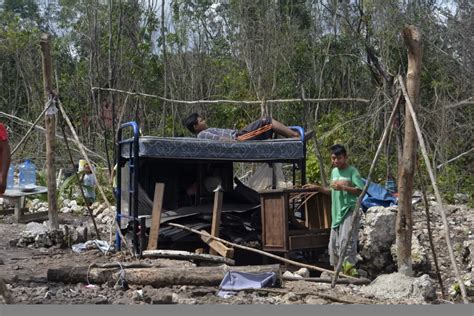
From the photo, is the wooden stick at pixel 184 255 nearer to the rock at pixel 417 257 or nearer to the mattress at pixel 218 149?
the mattress at pixel 218 149

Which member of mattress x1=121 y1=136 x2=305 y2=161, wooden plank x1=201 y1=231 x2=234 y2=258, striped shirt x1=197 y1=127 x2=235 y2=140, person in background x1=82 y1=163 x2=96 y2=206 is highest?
striped shirt x1=197 y1=127 x2=235 y2=140

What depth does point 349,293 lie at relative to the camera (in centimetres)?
693

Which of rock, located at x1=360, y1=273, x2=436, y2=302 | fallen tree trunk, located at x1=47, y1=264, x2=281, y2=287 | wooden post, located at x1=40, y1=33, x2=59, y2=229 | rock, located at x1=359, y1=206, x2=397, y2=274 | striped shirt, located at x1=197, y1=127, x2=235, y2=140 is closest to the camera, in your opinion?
rock, located at x1=360, y1=273, x2=436, y2=302

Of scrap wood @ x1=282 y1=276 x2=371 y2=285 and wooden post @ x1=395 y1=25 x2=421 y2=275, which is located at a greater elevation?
wooden post @ x1=395 y1=25 x2=421 y2=275

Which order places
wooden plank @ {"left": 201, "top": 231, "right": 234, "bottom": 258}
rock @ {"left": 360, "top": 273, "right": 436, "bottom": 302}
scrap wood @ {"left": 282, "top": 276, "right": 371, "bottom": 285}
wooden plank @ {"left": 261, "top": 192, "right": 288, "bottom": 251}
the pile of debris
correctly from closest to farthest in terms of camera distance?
rock @ {"left": 360, "top": 273, "right": 436, "bottom": 302} < scrap wood @ {"left": 282, "top": 276, "right": 371, "bottom": 285} < wooden plank @ {"left": 201, "top": 231, "right": 234, "bottom": 258} < wooden plank @ {"left": 261, "top": 192, "right": 288, "bottom": 251} < the pile of debris

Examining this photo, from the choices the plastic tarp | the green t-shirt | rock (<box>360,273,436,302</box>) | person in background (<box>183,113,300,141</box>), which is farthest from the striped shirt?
rock (<box>360,273,436,302</box>)

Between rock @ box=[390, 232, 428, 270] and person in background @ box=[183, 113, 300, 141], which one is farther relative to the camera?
person in background @ box=[183, 113, 300, 141]

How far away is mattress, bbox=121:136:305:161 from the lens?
8.91 metres

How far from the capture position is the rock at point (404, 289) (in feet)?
22.4

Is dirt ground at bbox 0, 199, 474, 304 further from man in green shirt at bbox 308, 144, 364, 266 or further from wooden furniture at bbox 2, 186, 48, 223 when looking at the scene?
wooden furniture at bbox 2, 186, 48, 223

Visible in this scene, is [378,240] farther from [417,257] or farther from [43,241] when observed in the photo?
[43,241]

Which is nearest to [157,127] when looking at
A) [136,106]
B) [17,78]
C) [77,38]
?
[136,106]

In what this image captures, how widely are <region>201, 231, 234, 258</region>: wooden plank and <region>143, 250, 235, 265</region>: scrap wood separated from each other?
10 cm

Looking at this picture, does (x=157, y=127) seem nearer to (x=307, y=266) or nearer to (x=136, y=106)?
(x=136, y=106)
